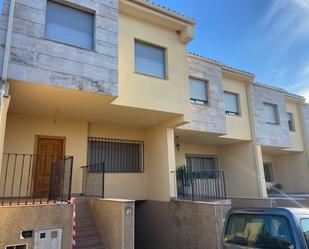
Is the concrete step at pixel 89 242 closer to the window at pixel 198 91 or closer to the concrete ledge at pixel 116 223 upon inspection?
the concrete ledge at pixel 116 223

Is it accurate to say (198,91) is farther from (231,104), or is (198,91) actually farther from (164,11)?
(164,11)

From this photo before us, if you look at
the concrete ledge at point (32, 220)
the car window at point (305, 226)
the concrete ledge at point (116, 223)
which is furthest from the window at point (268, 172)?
the concrete ledge at point (32, 220)

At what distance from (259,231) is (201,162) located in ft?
34.0

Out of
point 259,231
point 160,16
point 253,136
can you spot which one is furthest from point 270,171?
point 259,231

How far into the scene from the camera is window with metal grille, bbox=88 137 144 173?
33.6ft

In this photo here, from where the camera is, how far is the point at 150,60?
365 inches

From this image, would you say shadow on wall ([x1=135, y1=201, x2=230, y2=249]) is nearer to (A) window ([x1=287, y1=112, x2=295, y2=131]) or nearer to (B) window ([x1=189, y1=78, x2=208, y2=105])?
(B) window ([x1=189, y1=78, x2=208, y2=105])

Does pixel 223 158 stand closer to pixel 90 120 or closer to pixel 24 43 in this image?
pixel 90 120

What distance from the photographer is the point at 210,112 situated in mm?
11570

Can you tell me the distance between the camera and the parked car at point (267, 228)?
12.0ft

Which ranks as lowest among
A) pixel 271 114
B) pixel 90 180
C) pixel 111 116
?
pixel 90 180

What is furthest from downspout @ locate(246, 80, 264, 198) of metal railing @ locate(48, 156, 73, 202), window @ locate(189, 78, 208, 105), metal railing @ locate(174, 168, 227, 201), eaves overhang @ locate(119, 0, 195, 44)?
metal railing @ locate(48, 156, 73, 202)

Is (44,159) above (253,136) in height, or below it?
below

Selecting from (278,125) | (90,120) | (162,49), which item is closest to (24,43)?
(90,120)
